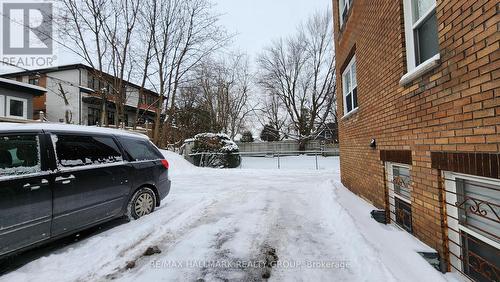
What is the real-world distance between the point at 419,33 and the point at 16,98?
28675 mm

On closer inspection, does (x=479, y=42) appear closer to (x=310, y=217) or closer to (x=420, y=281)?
(x=420, y=281)

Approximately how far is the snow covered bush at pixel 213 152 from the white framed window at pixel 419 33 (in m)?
14.5

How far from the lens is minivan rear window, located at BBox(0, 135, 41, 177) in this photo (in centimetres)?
290

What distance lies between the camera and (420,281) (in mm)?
2416

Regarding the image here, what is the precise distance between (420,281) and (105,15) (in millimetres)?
20810

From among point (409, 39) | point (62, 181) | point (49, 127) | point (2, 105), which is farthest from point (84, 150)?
point (2, 105)

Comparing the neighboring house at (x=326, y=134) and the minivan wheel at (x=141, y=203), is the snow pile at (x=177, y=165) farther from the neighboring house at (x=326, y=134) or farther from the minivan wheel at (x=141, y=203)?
the neighboring house at (x=326, y=134)

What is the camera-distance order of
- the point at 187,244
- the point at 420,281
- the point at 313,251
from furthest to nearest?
the point at 187,244
the point at 313,251
the point at 420,281

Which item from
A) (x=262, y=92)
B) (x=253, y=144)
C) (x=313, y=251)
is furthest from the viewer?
(x=262, y=92)

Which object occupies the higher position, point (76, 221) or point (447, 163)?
point (447, 163)

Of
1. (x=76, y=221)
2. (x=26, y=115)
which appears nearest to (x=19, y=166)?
(x=76, y=221)

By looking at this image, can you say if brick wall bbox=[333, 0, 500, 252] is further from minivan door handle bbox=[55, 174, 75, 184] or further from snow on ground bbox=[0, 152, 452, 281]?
minivan door handle bbox=[55, 174, 75, 184]

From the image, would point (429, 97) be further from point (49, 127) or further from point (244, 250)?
point (49, 127)

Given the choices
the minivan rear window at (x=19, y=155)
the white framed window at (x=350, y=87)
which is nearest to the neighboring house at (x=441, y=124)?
the white framed window at (x=350, y=87)
